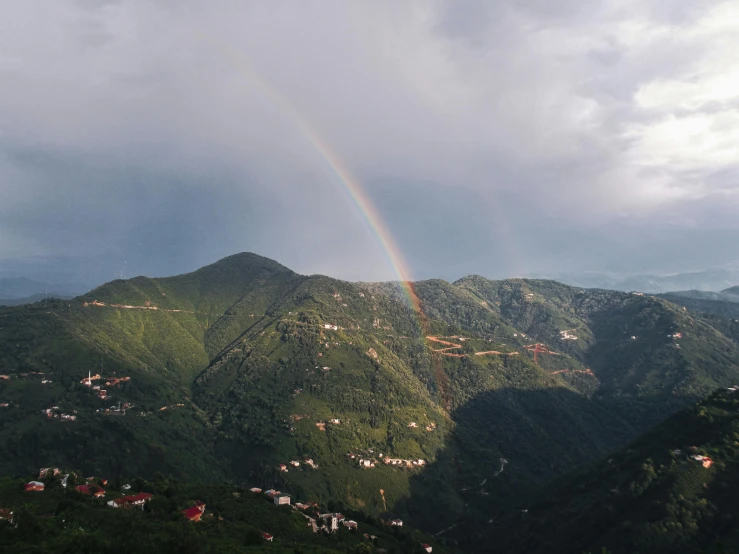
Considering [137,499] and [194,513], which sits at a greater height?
[137,499]

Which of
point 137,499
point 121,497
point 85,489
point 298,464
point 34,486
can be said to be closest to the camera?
point 34,486

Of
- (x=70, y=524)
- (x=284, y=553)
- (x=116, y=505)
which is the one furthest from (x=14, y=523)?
(x=284, y=553)

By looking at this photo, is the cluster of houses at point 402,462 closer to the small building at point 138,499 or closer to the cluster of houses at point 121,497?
the cluster of houses at point 121,497

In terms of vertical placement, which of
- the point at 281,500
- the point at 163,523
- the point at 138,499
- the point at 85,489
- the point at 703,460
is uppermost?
Answer: the point at 85,489

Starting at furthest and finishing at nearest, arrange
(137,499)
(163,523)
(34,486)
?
(137,499) < (34,486) < (163,523)

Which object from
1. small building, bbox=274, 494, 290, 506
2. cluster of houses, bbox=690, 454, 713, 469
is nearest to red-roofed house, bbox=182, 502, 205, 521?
small building, bbox=274, 494, 290, 506

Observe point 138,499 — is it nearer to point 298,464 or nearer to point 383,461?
point 298,464

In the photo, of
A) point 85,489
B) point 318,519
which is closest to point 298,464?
point 318,519

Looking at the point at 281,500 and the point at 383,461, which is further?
the point at 383,461

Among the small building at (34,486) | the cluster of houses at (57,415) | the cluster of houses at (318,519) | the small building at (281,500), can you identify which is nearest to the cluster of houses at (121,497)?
the small building at (34,486)
